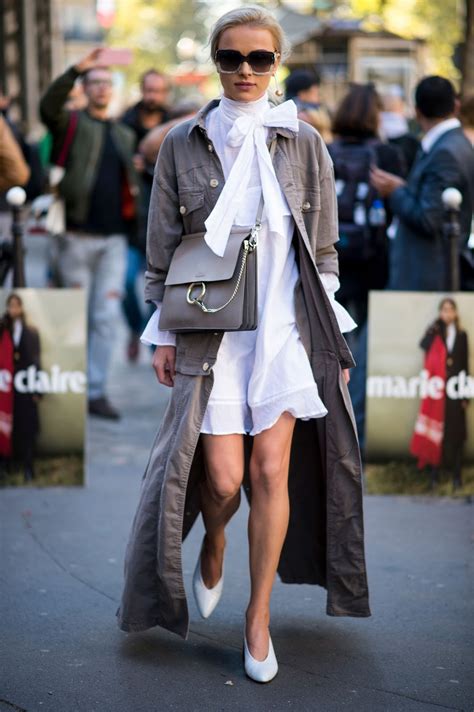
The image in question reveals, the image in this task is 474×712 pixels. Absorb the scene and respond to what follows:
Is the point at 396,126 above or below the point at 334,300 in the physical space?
above

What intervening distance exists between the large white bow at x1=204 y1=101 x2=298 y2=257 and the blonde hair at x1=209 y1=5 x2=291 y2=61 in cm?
22

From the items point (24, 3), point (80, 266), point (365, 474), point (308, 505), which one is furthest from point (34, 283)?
point (24, 3)

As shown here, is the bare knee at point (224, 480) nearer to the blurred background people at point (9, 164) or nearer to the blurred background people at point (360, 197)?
the blurred background people at point (360, 197)

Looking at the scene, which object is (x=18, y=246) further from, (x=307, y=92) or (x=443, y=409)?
(x=307, y=92)

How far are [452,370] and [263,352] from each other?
2505 millimetres

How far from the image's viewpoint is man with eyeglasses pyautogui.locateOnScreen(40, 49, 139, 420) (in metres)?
8.43

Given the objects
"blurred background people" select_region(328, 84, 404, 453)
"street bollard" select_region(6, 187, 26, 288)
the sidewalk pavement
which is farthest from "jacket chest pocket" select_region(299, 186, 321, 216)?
"blurred background people" select_region(328, 84, 404, 453)

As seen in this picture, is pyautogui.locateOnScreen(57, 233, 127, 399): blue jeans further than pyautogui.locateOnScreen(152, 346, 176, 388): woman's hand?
Yes

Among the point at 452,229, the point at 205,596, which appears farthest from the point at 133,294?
the point at 205,596

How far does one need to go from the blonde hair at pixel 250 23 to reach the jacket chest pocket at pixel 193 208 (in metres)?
0.46

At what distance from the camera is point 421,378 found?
623cm

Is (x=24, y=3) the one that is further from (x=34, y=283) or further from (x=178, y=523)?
(x=178, y=523)

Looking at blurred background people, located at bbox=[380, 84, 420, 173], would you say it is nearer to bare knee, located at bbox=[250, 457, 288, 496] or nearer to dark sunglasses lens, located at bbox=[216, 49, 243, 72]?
dark sunglasses lens, located at bbox=[216, 49, 243, 72]

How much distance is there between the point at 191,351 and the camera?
396 centimetres
